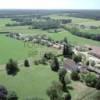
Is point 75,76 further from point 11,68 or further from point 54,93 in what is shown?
point 11,68

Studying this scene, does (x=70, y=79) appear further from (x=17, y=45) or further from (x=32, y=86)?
(x=17, y=45)

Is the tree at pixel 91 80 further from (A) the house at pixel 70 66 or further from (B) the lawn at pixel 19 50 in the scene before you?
(B) the lawn at pixel 19 50

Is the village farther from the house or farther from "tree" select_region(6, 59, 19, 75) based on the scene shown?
"tree" select_region(6, 59, 19, 75)

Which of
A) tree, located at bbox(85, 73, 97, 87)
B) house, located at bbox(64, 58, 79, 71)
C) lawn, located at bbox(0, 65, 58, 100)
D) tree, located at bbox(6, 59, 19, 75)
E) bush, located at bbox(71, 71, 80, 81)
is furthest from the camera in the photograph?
house, located at bbox(64, 58, 79, 71)

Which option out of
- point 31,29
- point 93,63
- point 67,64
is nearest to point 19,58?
point 67,64

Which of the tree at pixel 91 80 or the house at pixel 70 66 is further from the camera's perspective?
the house at pixel 70 66

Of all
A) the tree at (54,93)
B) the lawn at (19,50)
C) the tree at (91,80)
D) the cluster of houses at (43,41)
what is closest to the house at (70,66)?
the tree at (91,80)

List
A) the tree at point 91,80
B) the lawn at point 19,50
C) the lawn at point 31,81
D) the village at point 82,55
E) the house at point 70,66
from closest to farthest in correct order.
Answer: the lawn at point 31,81
the tree at point 91,80
the house at point 70,66
the village at point 82,55
the lawn at point 19,50

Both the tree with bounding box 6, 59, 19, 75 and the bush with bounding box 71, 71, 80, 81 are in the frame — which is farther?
the tree with bounding box 6, 59, 19, 75

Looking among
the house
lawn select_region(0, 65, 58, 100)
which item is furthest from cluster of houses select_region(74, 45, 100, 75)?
lawn select_region(0, 65, 58, 100)

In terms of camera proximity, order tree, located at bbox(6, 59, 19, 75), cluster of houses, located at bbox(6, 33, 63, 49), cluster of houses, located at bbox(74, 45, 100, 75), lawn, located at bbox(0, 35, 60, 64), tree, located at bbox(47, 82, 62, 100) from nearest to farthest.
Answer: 1. tree, located at bbox(47, 82, 62, 100)
2. tree, located at bbox(6, 59, 19, 75)
3. cluster of houses, located at bbox(74, 45, 100, 75)
4. lawn, located at bbox(0, 35, 60, 64)
5. cluster of houses, located at bbox(6, 33, 63, 49)
